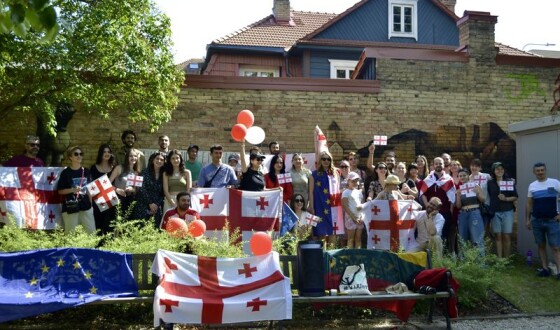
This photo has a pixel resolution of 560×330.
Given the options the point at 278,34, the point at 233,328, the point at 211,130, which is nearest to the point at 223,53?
the point at 278,34

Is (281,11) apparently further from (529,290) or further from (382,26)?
(529,290)

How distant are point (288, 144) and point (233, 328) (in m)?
7.39

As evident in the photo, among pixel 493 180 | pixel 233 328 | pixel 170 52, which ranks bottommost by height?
pixel 233 328

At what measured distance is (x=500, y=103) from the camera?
16125 millimetres

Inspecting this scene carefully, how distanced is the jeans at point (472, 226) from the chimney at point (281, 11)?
20.7m

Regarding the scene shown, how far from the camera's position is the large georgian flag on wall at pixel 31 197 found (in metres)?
10.3

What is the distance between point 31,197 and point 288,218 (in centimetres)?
414

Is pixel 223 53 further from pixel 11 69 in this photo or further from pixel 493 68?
pixel 11 69

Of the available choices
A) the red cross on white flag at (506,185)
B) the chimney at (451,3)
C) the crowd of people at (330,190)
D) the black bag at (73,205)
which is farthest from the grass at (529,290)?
the chimney at (451,3)

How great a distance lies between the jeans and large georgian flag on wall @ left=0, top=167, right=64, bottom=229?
6919mm

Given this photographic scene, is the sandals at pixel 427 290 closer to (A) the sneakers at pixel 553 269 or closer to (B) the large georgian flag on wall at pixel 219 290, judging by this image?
(B) the large georgian flag on wall at pixel 219 290

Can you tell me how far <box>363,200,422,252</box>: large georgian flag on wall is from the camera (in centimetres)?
1090

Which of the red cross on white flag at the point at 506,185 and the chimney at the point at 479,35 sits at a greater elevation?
the chimney at the point at 479,35

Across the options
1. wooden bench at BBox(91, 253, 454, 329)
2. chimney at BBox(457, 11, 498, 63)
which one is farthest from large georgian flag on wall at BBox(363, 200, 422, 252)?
chimney at BBox(457, 11, 498, 63)
